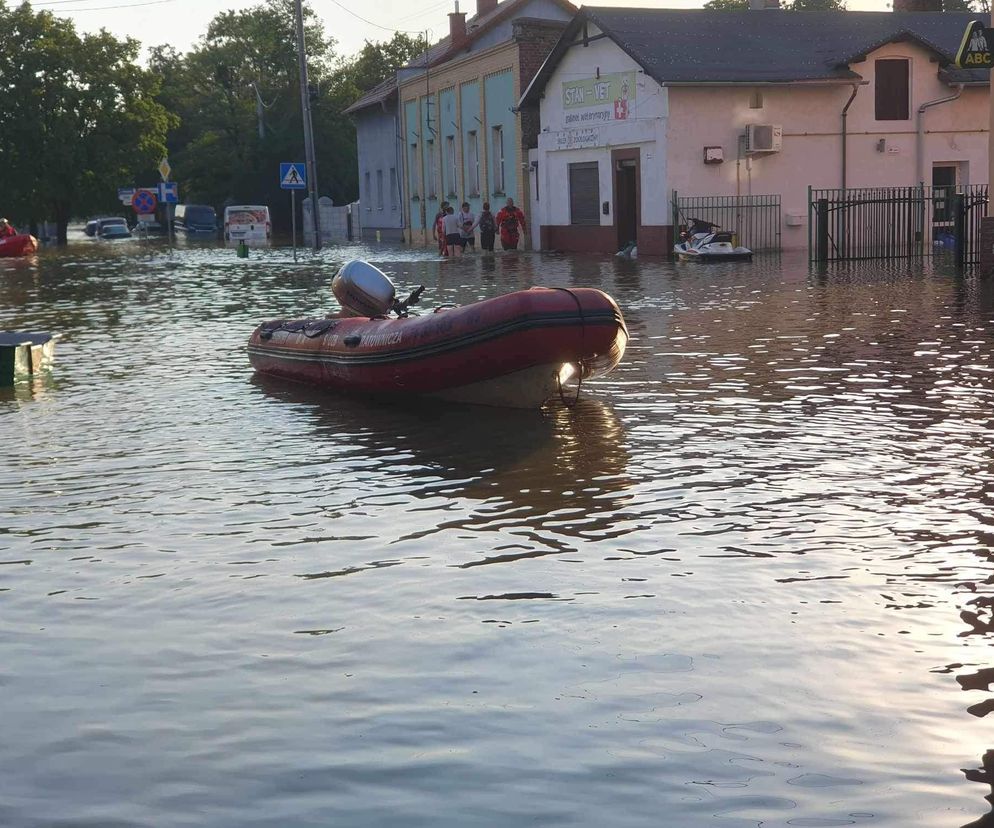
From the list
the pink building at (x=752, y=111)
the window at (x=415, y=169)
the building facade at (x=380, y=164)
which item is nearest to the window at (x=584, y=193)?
the pink building at (x=752, y=111)

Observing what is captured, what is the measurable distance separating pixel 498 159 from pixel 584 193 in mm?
6844

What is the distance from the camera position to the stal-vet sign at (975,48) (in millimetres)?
21828

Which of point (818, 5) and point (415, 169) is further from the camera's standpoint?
point (818, 5)

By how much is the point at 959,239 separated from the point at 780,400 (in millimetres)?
16561

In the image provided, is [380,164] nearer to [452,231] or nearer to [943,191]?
[452,231]

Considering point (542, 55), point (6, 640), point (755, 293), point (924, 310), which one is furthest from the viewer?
point (542, 55)

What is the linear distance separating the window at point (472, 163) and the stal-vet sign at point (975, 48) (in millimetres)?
27470

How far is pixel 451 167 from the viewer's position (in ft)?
169

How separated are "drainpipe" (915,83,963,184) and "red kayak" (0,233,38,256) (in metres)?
28.7

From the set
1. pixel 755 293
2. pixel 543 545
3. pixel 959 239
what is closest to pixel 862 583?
pixel 543 545

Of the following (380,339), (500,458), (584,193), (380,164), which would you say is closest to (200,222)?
(380,164)

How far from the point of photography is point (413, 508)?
824 centimetres

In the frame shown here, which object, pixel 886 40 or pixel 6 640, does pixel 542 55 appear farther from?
pixel 6 640

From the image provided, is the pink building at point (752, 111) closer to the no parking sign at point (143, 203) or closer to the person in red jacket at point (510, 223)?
the person in red jacket at point (510, 223)
